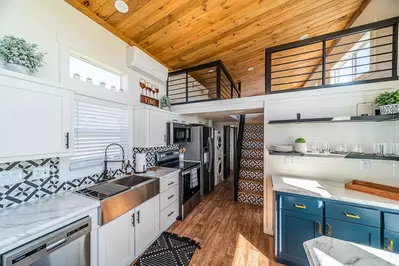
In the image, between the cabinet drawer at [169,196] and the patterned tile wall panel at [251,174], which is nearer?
the cabinet drawer at [169,196]

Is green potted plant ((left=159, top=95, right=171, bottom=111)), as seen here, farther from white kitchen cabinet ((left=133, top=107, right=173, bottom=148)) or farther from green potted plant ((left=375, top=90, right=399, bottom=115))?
→ green potted plant ((left=375, top=90, right=399, bottom=115))

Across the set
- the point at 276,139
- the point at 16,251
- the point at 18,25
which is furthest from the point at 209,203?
the point at 18,25

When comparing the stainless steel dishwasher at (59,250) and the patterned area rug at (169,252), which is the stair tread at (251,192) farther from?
the stainless steel dishwasher at (59,250)

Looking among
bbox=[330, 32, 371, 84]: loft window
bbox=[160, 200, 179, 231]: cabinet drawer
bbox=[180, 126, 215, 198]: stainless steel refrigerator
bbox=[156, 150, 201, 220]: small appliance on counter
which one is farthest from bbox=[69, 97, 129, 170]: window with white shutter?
bbox=[330, 32, 371, 84]: loft window

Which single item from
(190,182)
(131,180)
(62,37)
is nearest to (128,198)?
(131,180)

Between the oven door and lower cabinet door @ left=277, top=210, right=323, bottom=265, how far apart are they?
1.74m

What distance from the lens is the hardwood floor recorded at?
2072 mm

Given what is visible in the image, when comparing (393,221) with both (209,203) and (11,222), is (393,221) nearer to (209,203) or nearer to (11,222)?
(209,203)

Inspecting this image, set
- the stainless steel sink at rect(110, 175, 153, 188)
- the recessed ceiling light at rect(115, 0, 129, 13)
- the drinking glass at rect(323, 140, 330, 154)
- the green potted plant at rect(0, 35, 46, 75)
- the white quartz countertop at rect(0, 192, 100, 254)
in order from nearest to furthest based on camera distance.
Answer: the white quartz countertop at rect(0, 192, 100, 254) < the green potted plant at rect(0, 35, 46, 75) < the recessed ceiling light at rect(115, 0, 129, 13) < the drinking glass at rect(323, 140, 330, 154) < the stainless steel sink at rect(110, 175, 153, 188)

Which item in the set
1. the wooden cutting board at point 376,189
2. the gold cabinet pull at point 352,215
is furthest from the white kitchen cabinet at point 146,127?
the wooden cutting board at point 376,189

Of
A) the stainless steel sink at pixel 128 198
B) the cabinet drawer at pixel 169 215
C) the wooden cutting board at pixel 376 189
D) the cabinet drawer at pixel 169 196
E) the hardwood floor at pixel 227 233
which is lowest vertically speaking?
the hardwood floor at pixel 227 233

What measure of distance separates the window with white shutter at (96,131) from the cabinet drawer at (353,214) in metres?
2.97

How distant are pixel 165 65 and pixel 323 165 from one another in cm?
359

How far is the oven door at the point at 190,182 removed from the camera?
10.2 feet
